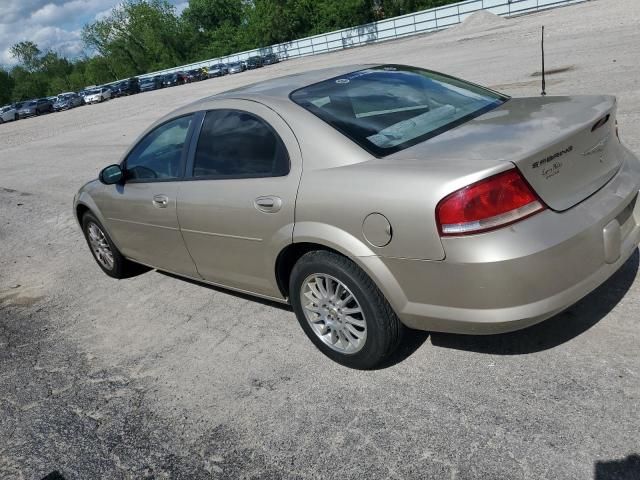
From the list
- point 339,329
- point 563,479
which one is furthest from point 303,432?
point 563,479

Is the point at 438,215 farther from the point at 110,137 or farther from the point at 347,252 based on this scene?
the point at 110,137

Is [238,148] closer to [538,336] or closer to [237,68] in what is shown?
[538,336]

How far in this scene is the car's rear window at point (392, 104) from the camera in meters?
3.18

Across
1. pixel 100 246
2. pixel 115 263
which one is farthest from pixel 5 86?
pixel 115 263

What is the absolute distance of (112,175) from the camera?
15.2 ft

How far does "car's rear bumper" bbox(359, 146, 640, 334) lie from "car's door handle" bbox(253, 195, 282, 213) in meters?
0.68

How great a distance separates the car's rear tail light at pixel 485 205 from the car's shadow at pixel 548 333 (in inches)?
39.7

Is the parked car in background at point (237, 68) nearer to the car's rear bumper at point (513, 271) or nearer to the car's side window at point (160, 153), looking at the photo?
the car's side window at point (160, 153)

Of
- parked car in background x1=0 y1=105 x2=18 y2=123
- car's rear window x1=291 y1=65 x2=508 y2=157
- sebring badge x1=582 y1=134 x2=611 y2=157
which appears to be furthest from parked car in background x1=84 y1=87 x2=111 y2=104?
sebring badge x1=582 y1=134 x2=611 y2=157

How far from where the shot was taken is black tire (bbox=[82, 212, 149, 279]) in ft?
17.6

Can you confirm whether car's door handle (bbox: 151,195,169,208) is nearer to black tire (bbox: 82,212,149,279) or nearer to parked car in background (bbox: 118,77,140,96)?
black tire (bbox: 82,212,149,279)

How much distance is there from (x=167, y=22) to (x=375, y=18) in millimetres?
48526

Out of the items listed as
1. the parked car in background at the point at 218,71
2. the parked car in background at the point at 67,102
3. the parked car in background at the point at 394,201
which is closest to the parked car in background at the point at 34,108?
the parked car in background at the point at 67,102

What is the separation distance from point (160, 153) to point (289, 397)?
2.28 metres
